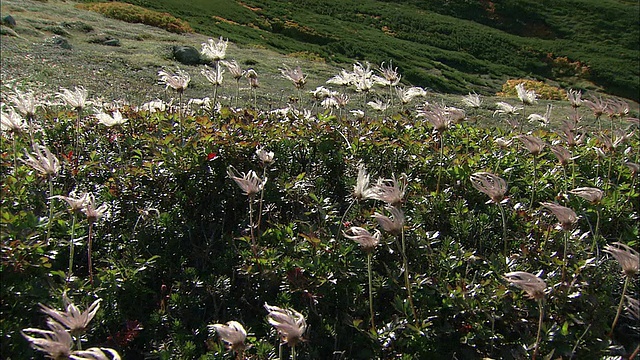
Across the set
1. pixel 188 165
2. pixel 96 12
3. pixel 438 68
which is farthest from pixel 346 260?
pixel 438 68

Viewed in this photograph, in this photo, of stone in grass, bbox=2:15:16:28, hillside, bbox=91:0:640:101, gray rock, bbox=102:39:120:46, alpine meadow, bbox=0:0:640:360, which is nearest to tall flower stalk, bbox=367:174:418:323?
alpine meadow, bbox=0:0:640:360

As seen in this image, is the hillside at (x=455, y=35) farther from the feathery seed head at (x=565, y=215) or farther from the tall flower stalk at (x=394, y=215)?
the tall flower stalk at (x=394, y=215)

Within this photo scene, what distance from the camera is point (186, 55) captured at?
57.5 feet

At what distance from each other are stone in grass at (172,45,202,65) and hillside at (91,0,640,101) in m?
12.4

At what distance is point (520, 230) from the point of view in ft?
10.9

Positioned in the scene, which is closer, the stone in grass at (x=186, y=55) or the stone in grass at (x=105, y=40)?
the stone in grass at (x=186, y=55)

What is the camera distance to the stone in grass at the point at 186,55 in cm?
1736

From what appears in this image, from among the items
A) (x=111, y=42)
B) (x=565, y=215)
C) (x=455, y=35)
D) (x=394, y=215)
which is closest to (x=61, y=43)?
(x=111, y=42)

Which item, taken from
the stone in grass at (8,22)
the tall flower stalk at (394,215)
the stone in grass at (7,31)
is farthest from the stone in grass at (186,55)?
the tall flower stalk at (394,215)

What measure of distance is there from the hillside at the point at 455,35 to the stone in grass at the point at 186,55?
40.7 ft

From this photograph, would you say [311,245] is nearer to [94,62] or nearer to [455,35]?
[94,62]

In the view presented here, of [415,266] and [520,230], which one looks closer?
[415,266]

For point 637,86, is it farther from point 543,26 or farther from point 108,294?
point 108,294

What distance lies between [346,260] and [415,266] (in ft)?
1.48
